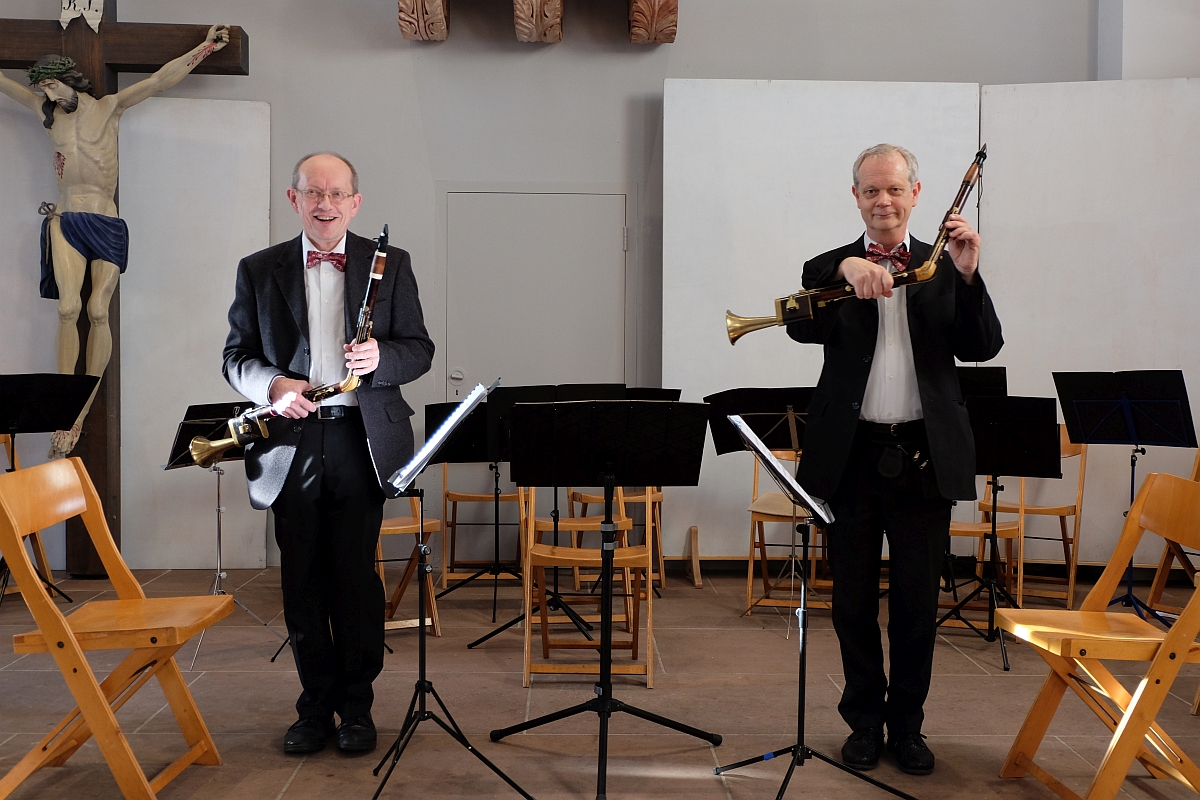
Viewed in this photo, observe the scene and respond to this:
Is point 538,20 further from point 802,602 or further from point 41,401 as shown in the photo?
point 802,602

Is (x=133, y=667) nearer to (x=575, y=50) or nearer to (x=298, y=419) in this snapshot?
(x=298, y=419)

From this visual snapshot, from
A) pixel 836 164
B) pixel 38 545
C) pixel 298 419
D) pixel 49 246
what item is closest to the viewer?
pixel 298 419

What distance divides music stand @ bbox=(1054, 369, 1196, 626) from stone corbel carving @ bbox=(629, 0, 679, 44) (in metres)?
3.01

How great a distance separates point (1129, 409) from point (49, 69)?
5871 millimetres

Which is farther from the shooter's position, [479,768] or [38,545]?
[38,545]

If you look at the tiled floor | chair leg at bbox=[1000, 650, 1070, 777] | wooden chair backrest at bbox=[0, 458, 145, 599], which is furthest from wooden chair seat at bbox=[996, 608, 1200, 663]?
wooden chair backrest at bbox=[0, 458, 145, 599]

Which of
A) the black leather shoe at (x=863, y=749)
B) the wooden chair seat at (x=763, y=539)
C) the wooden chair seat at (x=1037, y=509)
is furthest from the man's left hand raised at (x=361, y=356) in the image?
the wooden chair seat at (x=1037, y=509)

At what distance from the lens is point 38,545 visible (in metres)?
5.12

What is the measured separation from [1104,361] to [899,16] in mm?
2507

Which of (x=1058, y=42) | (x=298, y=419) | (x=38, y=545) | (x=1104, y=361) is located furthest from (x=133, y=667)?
(x=1058, y=42)

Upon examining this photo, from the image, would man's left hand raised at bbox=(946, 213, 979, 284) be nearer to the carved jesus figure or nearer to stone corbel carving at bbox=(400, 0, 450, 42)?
stone corbel carving at bbox=(400, 0, 450, 42)

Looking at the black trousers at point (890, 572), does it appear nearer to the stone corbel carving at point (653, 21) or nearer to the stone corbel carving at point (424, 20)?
the stone corbel carving at point (653, 21)

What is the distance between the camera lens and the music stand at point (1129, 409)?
441 cm

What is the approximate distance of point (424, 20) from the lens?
586cm
